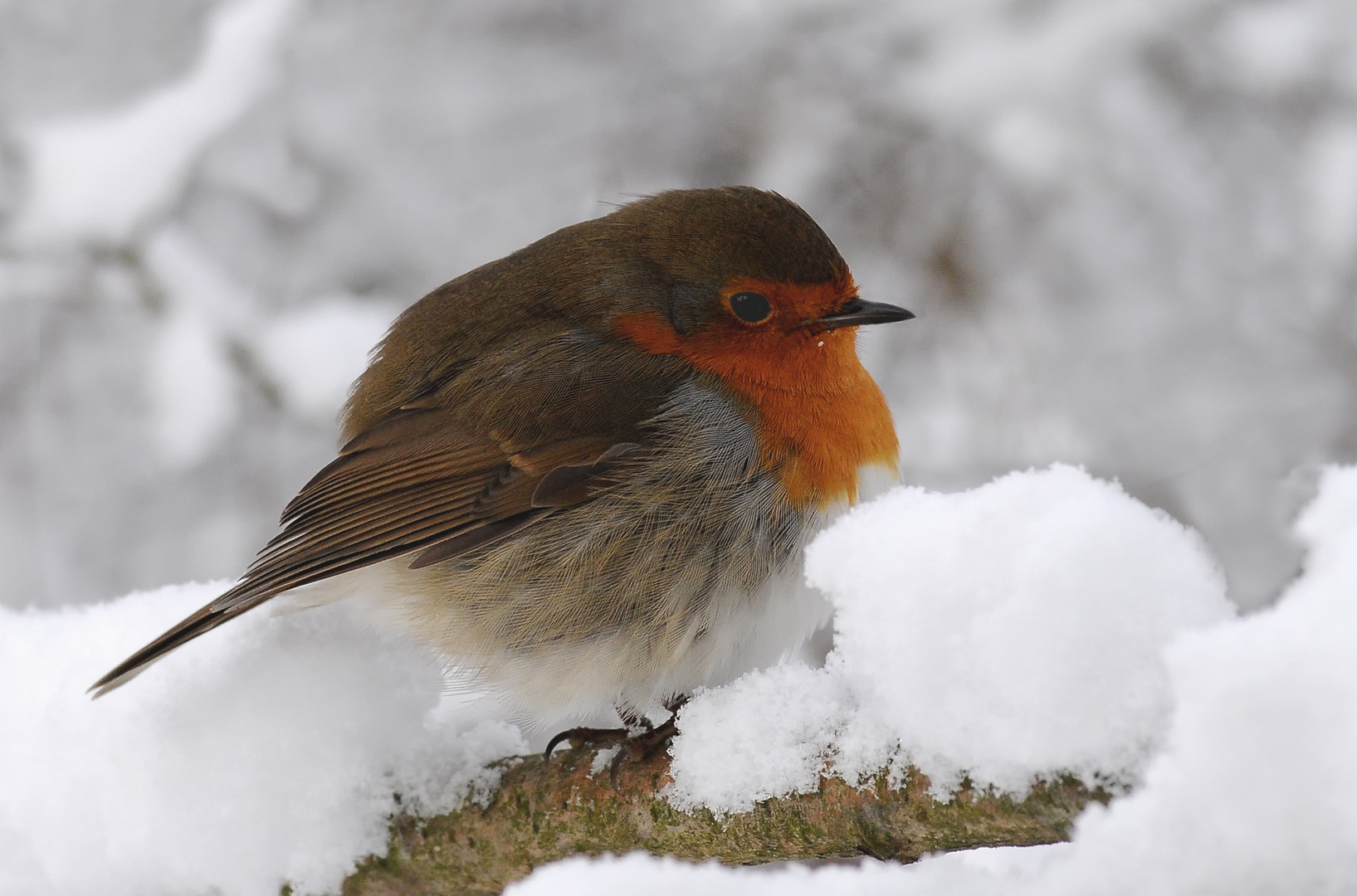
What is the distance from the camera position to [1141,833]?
128 cm

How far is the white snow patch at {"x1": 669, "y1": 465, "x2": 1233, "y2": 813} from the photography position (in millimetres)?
1383

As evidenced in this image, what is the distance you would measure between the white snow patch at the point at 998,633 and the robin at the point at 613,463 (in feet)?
2.18

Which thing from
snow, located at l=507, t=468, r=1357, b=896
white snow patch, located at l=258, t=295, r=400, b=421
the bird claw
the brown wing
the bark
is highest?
white snow patch, located at l=258, t=295, r=400, b=421

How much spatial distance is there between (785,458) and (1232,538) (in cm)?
225

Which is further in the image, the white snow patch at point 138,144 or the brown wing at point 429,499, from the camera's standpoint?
the white snow patch at point 138,144

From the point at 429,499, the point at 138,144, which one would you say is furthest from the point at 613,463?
the point at 138,144

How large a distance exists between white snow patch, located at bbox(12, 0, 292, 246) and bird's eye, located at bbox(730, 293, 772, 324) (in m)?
2.45

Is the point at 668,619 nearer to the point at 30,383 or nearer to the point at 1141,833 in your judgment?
the point at 1141,833

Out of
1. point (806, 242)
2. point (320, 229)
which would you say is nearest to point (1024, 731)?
point (806, 242)

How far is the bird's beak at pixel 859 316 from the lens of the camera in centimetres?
Result: 294

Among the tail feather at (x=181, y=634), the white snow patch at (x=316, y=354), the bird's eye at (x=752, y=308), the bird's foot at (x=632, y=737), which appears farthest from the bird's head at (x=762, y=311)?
the white snow patch at (x=316, y=354)

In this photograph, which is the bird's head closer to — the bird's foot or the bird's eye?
the bird's eye

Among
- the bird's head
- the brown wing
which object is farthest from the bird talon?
the bird's head

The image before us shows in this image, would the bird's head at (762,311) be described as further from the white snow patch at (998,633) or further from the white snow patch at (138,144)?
the white snow patch at (138,144)
